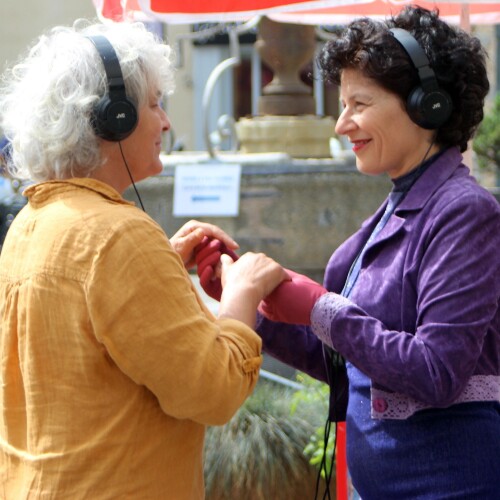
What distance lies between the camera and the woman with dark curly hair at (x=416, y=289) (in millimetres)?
1987

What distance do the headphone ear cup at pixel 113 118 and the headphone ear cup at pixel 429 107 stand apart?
58 cm

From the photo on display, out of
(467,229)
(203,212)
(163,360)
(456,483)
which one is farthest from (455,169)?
(203,212)

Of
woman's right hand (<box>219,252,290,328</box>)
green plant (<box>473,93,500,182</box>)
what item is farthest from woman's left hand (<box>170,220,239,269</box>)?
green plant (<box>473,93,500,182</box>)

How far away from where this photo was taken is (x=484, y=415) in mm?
2088

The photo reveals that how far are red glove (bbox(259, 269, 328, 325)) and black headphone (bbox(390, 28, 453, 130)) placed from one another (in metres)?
0.41

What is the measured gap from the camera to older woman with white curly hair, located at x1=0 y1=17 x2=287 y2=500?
1.82m

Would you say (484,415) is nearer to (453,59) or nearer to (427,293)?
(427,293)

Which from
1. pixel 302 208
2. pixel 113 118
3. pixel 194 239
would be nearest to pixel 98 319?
pixel 113 118

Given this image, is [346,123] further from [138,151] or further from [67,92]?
[67,92]

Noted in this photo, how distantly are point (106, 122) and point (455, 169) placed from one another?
0.75 metres

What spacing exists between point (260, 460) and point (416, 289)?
1874mm

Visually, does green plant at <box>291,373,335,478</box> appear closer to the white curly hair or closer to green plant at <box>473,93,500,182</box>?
the white curly hair

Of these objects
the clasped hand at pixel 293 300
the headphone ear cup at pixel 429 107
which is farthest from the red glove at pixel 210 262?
the headphone ear cup at pixel 429 107

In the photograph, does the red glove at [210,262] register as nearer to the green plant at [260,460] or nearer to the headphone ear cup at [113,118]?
the headphone ear cup at [113,118]
